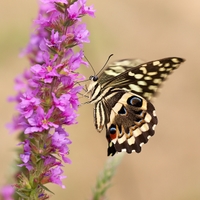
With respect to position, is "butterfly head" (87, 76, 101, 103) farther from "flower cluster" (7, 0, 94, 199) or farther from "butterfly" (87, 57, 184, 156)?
"flower cluster" (7, 0, 94, 199)

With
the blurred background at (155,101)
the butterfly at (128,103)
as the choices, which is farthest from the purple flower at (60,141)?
the blurred background at (155,101)

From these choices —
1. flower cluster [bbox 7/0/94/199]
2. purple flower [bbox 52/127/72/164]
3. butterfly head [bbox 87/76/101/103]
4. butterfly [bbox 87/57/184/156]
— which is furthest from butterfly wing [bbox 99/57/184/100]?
purple flower [bbox 52/127/72/164]

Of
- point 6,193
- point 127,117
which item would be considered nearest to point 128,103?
point 127,117

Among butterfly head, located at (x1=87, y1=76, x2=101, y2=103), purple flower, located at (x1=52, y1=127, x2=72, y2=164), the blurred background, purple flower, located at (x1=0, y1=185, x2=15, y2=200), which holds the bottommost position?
purple flower, located at (x1=0, y1=185, x2=15, y2=200)

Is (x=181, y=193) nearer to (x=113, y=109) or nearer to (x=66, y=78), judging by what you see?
(x=113, y=109)

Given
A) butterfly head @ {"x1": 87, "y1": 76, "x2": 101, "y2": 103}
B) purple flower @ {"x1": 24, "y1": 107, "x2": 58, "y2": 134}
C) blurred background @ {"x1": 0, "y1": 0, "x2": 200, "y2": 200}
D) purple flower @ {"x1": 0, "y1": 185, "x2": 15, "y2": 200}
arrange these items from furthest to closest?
blurred background @ {"x1": 0, "y1": 0, "x2": 200, "y2": 200} < butterfly head @ {"x1": 87, "y1": 76, "x2": 101, "y2": 103} < purple flower @ {"x1": 0, "y1": 185, "x2": 15, "y2": 200} < purple flower @ {"x1": 24, "y1": 107, "x2": 58, "y2": 134}

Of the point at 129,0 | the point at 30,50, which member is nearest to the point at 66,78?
the point at 30,50

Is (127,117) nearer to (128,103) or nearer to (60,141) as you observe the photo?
(128,103)
